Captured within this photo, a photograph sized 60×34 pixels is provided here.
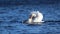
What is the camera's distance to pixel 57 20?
1.17 meters

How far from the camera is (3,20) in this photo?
3.83ft

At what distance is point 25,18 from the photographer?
3.87ft

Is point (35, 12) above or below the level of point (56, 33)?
above

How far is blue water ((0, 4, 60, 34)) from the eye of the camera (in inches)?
45.0

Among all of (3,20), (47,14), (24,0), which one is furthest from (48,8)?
(3,20)

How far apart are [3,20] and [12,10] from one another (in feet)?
0.28

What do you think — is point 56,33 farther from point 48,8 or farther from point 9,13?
point 9,13

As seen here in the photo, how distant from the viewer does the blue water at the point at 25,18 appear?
114cm

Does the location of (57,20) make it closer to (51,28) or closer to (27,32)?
(51,28)

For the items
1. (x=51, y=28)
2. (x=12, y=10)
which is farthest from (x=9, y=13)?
(x=51, y=28)

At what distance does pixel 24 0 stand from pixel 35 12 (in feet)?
0.36

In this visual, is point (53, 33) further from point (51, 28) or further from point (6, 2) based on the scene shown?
point (6, 2)

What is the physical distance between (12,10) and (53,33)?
0.87ft

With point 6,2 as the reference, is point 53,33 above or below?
below
